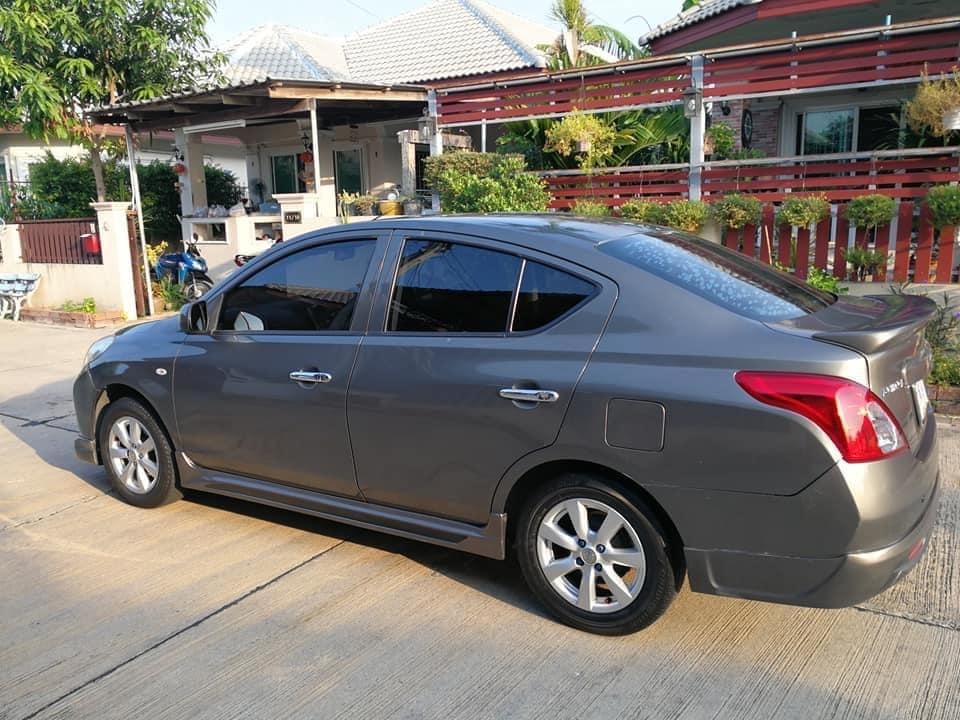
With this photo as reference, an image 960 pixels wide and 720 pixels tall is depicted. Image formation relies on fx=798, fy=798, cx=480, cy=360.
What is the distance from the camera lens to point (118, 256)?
12.3 meters

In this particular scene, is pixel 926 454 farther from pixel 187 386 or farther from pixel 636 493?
pixel 187 386

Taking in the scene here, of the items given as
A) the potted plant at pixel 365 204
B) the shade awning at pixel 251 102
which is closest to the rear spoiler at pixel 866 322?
the shade awning at pixel 251 102

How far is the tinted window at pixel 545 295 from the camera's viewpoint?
127 inches

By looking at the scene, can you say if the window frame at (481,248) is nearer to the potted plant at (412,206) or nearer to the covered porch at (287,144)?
the covered porch at (287,144)

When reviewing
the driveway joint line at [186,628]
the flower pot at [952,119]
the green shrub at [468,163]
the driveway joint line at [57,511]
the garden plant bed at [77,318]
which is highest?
the flower pot at [952,119]

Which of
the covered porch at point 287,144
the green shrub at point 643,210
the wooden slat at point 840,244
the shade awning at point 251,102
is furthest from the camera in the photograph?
the covered porch at point 287,144

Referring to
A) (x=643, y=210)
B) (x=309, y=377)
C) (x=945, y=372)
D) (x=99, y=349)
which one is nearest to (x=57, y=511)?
(x=99, y=349)

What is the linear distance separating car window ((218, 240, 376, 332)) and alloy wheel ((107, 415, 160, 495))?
3.02ft

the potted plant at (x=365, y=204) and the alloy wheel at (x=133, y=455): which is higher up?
the potted plant at (x=365, y=204)

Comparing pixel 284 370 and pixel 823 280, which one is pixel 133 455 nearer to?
pixel 284 370

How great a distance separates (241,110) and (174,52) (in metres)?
1.88

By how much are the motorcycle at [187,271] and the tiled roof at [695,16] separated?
28.5 ft

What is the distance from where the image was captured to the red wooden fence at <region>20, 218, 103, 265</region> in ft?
41.8

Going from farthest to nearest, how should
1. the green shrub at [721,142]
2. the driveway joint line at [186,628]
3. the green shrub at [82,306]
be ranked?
the green shrub at [82,306] → the green shrub at [721,142] → the driveway joint line at [186,628]
